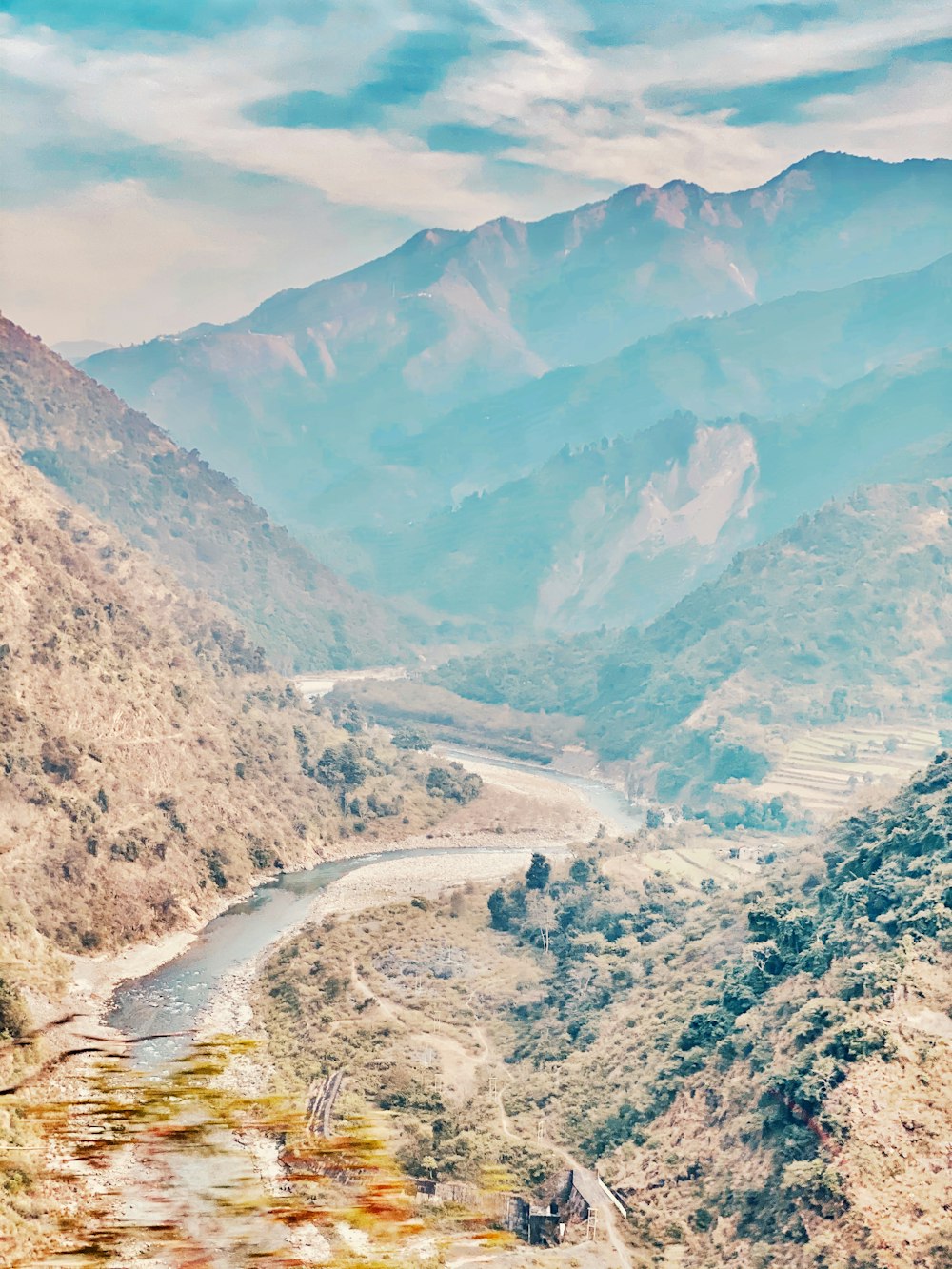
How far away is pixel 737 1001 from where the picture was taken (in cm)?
5338

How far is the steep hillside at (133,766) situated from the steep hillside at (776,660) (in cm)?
2604

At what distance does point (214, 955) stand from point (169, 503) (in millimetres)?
106628

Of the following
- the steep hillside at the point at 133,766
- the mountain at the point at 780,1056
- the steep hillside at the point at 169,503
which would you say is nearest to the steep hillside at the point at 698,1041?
the mountain at the point at 780,1056

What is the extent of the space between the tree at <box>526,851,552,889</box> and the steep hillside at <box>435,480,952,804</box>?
33928 mm

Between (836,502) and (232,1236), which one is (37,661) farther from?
(836,502)

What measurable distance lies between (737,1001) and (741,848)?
162 feet

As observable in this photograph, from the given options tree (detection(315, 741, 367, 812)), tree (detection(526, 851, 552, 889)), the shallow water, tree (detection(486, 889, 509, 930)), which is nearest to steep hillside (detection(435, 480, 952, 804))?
the shallow water

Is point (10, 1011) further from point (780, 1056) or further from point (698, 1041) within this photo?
point (780, 1056)

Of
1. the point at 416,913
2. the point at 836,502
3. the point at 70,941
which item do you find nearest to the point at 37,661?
the point at 70,941

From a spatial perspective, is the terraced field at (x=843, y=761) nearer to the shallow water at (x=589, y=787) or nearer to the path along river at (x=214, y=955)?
the shallow water at (x=589, y=787)

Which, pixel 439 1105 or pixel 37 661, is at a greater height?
pixel 37 661

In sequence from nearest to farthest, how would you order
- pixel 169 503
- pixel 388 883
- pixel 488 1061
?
1. pixel 488 1061
2. pixel 388 883
3. pixel 169 503

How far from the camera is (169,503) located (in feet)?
572

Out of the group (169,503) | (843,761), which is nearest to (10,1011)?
(843,761)
